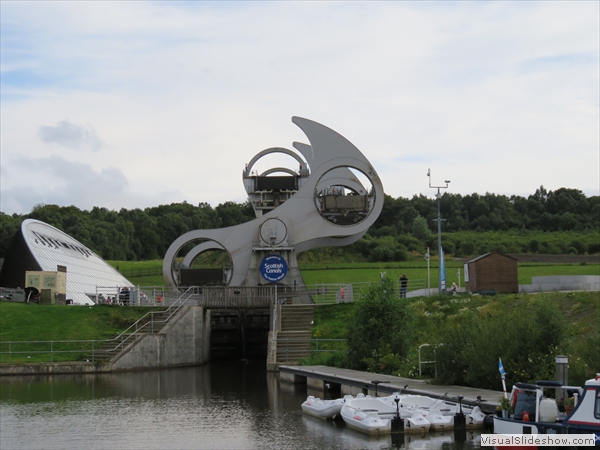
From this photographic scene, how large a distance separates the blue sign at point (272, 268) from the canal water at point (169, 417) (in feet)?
33.3

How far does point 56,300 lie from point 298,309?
13753mm

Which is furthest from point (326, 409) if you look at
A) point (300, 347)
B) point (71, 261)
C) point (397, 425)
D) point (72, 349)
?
point (71, 261)

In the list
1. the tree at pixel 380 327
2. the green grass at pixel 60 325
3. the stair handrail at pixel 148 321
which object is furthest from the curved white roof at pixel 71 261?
the tree at pixel 380 327

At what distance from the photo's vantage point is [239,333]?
4784 cm

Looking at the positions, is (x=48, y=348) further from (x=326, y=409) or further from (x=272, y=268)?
(x=326, y=409)

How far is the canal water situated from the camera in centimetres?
2036

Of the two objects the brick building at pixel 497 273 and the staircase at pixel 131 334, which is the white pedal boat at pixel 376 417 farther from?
the brick building at pixel 497 273

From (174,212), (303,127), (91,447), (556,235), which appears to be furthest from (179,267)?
(174,212)

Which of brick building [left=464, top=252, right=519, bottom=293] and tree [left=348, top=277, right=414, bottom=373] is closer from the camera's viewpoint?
tree [left=348, top=277, right=414, bottom=373]

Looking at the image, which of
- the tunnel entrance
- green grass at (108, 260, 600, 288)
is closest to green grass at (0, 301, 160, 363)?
the tunnel entrance

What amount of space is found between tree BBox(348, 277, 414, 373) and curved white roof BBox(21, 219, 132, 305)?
22.4 metres

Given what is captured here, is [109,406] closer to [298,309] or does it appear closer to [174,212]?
[298,309]

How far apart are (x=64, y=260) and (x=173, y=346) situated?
18.2m

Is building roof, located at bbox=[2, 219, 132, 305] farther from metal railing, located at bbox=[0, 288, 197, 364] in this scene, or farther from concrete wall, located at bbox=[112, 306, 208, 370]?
concrete wall, located at bbox=[112, 306, 208, 370]
